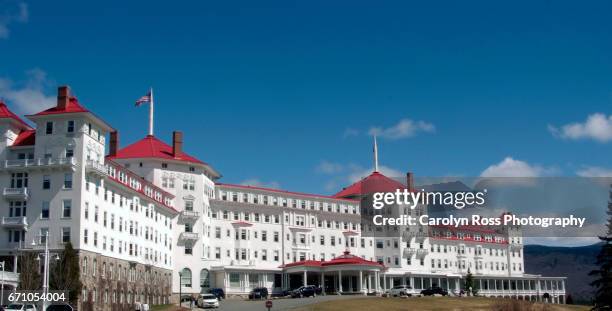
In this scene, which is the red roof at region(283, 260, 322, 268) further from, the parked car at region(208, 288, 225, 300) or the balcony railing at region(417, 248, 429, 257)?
the balcony railing at region(417, 248, 429, 257)

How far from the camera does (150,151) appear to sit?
112 meters

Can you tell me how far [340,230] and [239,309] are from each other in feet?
186

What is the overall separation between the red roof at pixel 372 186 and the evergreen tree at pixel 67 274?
7622cm

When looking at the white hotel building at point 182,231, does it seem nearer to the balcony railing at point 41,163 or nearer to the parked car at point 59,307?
the balcony railing at point 41,163

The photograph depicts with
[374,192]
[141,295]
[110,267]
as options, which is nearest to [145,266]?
[141,295]

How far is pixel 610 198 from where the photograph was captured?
80688 millimetres

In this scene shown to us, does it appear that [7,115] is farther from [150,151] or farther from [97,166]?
[150,151]

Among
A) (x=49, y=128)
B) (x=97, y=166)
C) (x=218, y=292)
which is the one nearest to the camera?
(x=97, y=166)

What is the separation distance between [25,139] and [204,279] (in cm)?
3970

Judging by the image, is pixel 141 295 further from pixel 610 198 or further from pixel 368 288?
pixel 610 198

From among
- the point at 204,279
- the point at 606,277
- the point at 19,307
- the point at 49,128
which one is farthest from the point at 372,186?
the point at 19,307

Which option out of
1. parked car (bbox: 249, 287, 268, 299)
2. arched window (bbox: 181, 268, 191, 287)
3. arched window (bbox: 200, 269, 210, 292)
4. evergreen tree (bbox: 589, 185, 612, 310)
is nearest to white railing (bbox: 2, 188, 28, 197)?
arched window (bbox: 181, 268, 191, 287)

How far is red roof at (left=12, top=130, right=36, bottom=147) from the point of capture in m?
82.2

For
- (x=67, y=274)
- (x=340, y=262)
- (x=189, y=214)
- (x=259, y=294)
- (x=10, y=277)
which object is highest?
(x=189, y=214)
